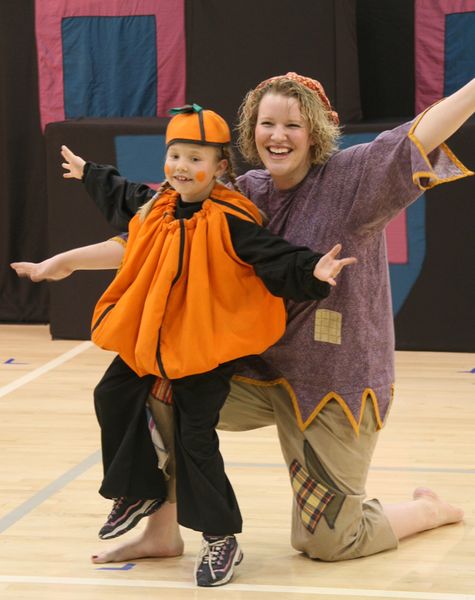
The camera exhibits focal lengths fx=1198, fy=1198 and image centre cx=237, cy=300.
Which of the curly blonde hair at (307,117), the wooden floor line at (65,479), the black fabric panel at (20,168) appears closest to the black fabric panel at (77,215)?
the black fabric panel at (20,168)

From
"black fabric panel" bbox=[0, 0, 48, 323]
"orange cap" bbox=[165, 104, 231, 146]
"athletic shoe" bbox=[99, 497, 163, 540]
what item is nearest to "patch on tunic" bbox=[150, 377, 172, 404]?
"athletic shoe" bbox=[99, 497, 163, 540]

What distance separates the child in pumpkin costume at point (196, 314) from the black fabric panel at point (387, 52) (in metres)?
3.49

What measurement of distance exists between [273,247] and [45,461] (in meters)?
1.60

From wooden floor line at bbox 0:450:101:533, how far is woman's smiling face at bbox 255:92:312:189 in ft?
4.16

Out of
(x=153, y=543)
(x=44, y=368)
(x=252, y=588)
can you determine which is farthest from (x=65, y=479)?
(x=44, y=368)

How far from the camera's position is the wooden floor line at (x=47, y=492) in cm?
345

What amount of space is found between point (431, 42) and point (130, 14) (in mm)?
1566

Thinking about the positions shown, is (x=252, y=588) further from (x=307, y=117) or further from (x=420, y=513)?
(x=307, y=117)

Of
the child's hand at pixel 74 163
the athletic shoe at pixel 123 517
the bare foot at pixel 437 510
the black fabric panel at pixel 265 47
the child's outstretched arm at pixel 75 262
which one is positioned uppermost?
the black fabric panel at pixel 265 47

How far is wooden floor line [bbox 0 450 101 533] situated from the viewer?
136 inches

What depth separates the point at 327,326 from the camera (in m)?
3.04

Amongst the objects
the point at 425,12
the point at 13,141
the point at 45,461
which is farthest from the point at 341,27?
the point at 45,461

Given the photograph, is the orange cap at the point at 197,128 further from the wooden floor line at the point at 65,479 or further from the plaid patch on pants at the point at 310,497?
the wooden floor line at the point at 65,479

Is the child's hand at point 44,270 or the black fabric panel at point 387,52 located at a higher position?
the black fabric panel at point 387,52
